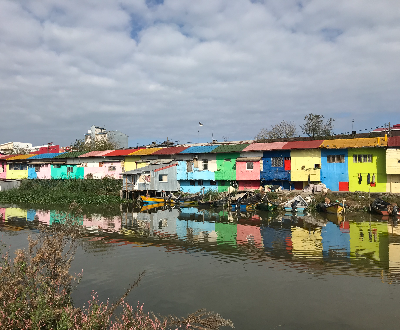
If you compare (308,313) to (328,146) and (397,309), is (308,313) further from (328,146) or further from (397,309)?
(328,146)

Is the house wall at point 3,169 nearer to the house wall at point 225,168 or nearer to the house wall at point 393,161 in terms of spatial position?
the house wall at point 225,168

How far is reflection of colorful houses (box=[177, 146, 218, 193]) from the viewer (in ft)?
140

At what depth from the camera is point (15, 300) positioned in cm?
645

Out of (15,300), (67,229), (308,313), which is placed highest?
(67,229)

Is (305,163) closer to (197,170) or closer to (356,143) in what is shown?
(356,143)

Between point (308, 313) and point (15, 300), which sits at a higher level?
point (15, 300)

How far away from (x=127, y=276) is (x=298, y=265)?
753 centimetres

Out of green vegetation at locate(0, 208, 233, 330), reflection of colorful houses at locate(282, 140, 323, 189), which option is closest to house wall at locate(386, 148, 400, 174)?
reflection of colorful houses at locate(282, 140, 323, 189)

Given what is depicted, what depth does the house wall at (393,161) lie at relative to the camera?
106 ft

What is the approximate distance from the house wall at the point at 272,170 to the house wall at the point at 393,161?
1020 centimetres

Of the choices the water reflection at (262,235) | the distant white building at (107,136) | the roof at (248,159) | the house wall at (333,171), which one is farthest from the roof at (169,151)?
the distant white building at (107,136)

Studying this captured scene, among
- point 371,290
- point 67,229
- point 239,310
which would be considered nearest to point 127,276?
point 239,310

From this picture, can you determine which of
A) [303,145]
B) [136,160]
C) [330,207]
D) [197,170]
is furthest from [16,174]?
[330,207]

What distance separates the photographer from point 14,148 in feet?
253
